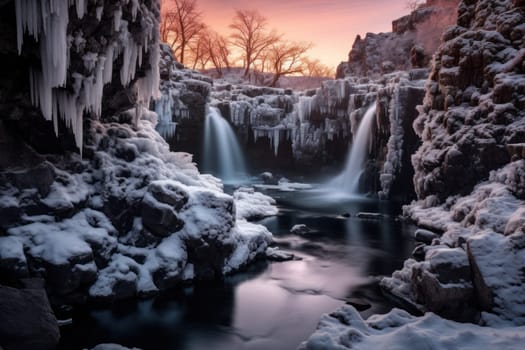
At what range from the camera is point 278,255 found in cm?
1155

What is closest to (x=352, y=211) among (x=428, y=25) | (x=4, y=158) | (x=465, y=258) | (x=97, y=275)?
A: (x=465, y=258)

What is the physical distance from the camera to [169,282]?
29.2ft

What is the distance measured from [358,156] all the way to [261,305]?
693 inches

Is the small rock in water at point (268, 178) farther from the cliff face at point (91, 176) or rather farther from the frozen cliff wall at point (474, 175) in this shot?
the cliff face at point (91, 176)

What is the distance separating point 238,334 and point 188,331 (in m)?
0.89

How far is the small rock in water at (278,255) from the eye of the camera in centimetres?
1147

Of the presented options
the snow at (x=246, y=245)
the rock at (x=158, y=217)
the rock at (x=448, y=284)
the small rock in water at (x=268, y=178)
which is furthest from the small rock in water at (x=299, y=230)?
the small rock in water at (x=268, y=178)

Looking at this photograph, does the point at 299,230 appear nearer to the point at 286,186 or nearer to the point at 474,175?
the point at 474,175

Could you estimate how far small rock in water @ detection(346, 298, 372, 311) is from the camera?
27.3ft

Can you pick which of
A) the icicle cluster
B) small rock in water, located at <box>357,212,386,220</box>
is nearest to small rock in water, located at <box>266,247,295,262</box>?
the icicle cluster

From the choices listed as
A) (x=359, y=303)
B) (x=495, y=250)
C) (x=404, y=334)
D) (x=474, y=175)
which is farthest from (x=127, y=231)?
(x=474, y=175)

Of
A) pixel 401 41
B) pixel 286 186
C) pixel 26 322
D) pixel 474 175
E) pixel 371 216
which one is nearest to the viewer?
pixel 26 322

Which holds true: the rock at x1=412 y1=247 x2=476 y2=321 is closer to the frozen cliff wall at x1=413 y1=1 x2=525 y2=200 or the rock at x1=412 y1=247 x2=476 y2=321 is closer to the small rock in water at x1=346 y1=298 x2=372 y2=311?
the small rock in water at x1=346 y1=298 x2=372 y2=311

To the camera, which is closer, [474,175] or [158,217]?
[158,217]
